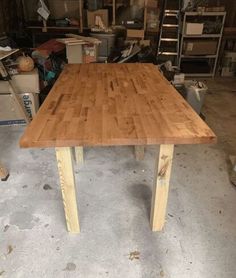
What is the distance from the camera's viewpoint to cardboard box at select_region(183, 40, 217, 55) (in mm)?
4199

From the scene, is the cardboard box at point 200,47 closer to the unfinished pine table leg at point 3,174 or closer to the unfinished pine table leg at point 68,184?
the unfinished pine table leg at point 3,174

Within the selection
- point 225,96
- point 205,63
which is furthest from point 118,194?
point 205,63

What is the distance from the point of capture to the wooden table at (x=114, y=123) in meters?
1.06

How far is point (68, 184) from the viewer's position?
127 centimetres

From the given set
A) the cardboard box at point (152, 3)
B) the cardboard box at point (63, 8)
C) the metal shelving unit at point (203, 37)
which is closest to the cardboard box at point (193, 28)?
the metal shelving unit at point (203, 37)

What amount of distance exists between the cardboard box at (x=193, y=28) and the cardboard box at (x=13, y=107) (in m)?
2.75

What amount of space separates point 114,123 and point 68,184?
389mm

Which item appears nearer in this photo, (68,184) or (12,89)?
(68,184)

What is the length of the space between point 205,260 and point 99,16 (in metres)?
3.79

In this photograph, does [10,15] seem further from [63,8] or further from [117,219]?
[117,219]

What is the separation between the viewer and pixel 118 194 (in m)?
1.78

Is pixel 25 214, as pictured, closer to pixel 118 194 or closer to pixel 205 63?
pixel 118 194

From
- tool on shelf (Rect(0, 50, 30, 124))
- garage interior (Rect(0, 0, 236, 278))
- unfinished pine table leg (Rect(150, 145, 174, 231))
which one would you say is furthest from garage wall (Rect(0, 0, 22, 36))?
unfinished pine table leg (Rect(150, 145, 174, 231))

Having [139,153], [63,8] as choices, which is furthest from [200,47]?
[139,153]
